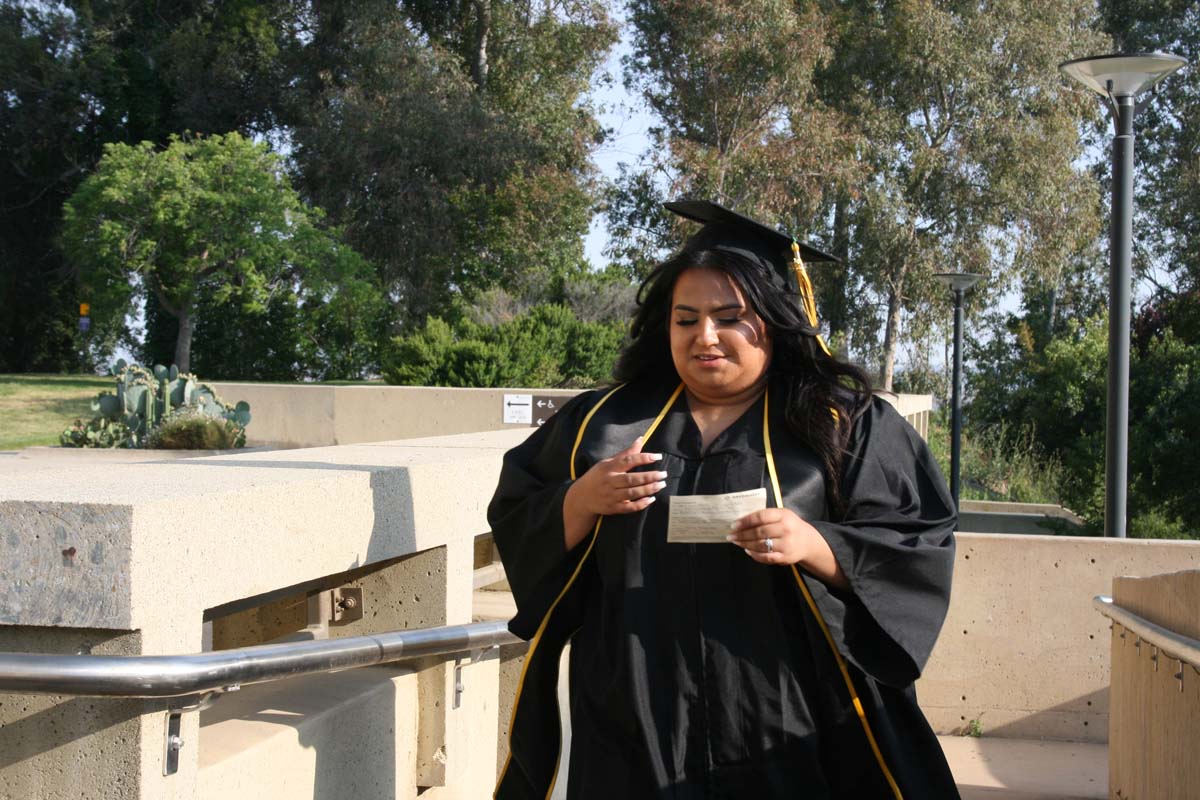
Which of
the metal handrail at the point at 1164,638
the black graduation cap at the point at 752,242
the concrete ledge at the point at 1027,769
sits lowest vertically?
the concrete ledge at the point at 1027,769

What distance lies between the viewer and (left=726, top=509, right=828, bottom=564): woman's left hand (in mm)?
2131

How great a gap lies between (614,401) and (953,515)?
685 mm

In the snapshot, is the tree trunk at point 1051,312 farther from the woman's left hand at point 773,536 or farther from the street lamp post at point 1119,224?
the woman's left hand at point 773,536

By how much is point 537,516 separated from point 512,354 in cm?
1827

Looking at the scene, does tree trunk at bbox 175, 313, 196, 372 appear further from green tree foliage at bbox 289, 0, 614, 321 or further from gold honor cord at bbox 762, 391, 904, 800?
gold honor cord at bbox 762, 391, 904, 800

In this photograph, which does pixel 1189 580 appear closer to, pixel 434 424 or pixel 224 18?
pixel 434 424

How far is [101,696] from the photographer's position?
6.73 feet

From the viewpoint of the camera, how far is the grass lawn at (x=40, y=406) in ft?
61.6

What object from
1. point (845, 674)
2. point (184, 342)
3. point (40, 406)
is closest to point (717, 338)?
point (845, 674)

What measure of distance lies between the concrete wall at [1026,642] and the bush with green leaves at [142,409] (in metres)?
7.62

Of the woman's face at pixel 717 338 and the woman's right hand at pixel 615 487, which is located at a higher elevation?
the woman's face at pixel 717 338

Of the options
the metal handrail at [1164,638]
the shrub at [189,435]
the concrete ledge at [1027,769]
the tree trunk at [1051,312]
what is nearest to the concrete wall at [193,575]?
the metal handrail at [1164,638]

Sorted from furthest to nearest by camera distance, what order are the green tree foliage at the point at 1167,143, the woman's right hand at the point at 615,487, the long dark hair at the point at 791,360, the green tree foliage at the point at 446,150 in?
the green tree foliage at the point at 1167,143
the green tree foliage at the point at 446,150
the long dark hair at the point at 791,360
the woman's right hand at the point at 615,487

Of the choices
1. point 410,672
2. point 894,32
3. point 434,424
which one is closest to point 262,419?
point 434,424
